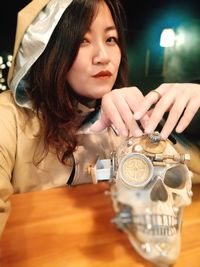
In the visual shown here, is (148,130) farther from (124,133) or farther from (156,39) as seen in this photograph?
(156,39)

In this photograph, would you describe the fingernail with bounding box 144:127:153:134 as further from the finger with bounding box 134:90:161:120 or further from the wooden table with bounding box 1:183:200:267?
the wooden table with bounding box 1:183:200:267

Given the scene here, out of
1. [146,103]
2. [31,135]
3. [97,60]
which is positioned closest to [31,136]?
[31,135]

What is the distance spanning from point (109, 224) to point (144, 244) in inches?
5.1

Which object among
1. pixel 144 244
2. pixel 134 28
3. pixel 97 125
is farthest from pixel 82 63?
pixel 134 28

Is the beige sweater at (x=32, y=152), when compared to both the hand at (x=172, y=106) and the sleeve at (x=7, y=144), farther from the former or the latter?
the hand at (x=172, y=106)

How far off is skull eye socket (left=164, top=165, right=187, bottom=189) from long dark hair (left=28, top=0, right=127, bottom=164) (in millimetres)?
335

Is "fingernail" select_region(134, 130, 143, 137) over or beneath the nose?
beneath

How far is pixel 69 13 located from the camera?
2.61 ft

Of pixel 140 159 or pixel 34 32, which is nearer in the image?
pixel 140 159

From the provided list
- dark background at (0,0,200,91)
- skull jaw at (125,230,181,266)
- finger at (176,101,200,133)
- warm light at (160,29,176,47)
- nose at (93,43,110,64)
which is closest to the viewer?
skull jaw at (125,230,181,266)

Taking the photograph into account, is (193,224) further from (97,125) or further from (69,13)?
(69,13)

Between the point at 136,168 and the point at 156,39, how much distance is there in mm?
2757

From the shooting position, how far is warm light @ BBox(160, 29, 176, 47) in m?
3.01

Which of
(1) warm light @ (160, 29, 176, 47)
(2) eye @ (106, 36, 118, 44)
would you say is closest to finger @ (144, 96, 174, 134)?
(2) eye @ (106, 36, 118, 44)
